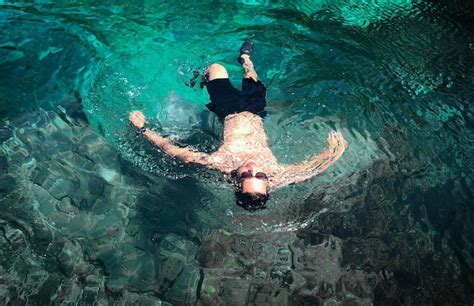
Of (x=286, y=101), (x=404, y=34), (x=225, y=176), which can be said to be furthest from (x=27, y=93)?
(x=404, y=34)

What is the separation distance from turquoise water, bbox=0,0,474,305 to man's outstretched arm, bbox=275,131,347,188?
0.84ft

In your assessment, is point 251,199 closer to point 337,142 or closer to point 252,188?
point 252,188

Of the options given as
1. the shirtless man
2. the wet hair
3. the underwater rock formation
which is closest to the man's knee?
the shirtless man

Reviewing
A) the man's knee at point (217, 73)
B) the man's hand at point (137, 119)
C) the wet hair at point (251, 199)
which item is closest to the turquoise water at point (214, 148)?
the man's hand at point (137, 119)

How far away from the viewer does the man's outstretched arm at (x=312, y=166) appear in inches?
179

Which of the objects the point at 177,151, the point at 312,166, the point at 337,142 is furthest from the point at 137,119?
the point at 337,142

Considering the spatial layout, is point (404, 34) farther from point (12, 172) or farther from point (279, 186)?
point (12, 172)

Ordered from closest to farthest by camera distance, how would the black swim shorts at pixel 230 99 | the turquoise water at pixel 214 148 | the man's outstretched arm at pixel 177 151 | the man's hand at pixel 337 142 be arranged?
the turquoise water at pixel 214 148 → the man's outstretched arm at pixel 177 151 → the man's hand at pixel 337 142 → the black swim shorts at pixel 230 99

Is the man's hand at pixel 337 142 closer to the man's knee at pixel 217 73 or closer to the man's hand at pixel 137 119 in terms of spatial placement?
the man's knee at pixel 217 73

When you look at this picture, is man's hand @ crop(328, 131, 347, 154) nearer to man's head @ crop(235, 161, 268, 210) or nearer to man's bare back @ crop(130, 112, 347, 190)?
man's bare back @ crop(130, 112, 347, 190)

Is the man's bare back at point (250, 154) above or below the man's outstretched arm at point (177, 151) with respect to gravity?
above

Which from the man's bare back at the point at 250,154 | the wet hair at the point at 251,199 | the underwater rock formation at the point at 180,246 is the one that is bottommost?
the underwater rock formation at the point at 180,246

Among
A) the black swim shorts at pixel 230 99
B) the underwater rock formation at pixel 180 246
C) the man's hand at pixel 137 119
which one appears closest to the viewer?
the underwater rock formation at pixel 180 246

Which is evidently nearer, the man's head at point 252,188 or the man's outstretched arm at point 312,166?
the man's head at point 252,188
